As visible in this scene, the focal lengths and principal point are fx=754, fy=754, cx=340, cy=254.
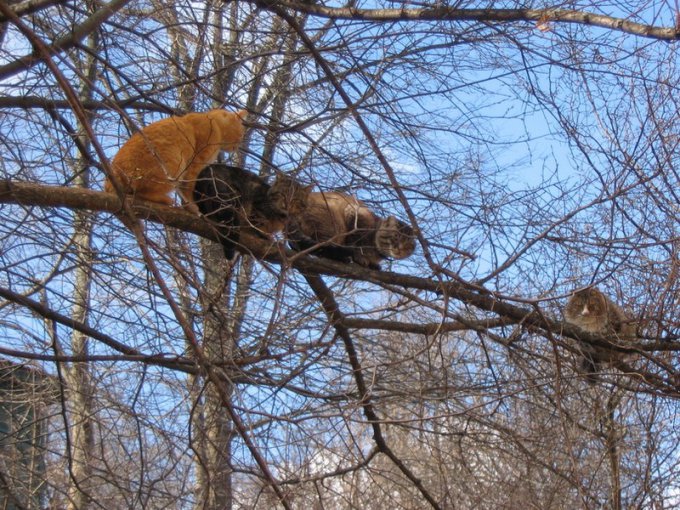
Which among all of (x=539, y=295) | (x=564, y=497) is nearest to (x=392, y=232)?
(x=539, y=295)

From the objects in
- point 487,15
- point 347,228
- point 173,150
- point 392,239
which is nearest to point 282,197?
point 347,228

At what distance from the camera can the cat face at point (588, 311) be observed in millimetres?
5895

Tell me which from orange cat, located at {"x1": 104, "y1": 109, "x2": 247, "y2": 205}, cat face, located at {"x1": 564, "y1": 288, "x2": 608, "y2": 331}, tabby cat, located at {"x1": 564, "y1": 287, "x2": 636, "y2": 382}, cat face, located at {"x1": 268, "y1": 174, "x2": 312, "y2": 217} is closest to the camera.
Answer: orange cat, located at {"x1": 104, "y1": 109, "x2": 247, "y2": 205}

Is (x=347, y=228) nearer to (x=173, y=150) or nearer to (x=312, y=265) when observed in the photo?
(x=312, y=265)

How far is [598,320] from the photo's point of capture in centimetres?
595

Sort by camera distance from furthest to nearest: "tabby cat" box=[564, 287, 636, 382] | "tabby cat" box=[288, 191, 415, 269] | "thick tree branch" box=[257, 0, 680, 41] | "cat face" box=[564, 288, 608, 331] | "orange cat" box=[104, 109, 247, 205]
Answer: "cat face" box=[564, 288, 608, 331], "tabby cat" box=[288, 191, 415, 269], "tabby cat" box=[564, 287, 636, 382], "thick tree branch" box=[257, 0, 680, 41], "orange cat" box=[104, 109, 247, 205]

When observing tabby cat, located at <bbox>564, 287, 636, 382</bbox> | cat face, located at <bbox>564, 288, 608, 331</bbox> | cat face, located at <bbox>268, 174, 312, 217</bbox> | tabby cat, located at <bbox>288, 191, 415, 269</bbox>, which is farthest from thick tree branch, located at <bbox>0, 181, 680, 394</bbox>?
cat face, located at <bbox>564, 288, 608, 331</bbox>

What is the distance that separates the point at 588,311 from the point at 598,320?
103 mm

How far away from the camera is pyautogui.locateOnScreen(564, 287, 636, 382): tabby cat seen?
4.87 metres

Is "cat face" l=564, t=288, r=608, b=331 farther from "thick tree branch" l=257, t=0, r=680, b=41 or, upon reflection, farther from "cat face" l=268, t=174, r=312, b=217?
"cat face" l=268, t=174, r=312, b=217

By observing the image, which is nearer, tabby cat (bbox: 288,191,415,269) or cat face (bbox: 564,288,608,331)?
tabby cat (bbox: 288,191,415,269)

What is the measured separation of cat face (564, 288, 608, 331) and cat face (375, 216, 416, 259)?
1361 mm

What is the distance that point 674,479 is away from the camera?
4391mm

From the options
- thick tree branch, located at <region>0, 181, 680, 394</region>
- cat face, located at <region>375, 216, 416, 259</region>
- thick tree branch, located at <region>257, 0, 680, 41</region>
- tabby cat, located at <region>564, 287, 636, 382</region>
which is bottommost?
thick tree branch, located at <region>0, 181, 680, 394</region>
